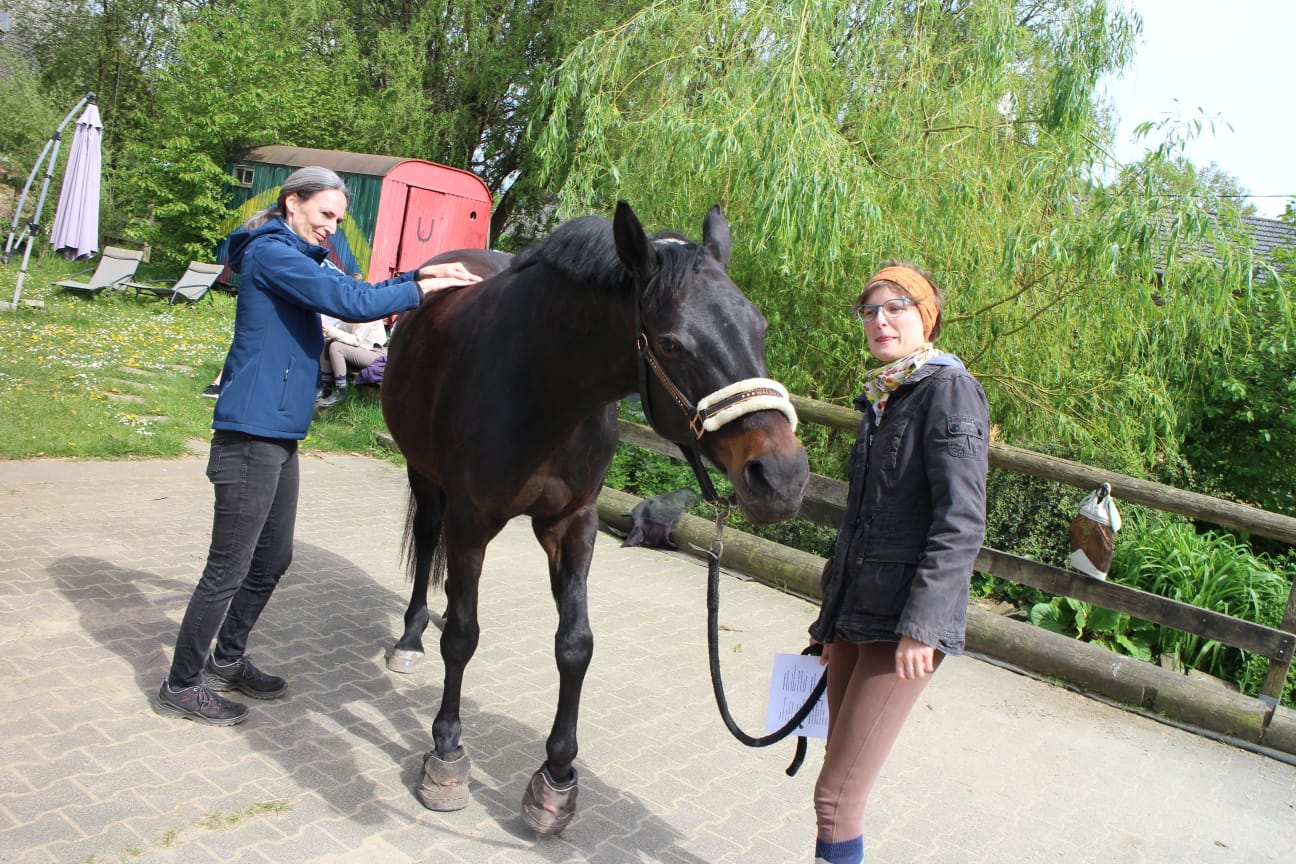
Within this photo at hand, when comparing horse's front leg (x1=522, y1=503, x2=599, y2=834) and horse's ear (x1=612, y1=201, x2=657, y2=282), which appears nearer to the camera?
horse's ear (x1=612, y1=201, x2=657, y2=282)

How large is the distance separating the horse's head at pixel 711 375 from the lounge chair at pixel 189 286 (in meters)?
14.6

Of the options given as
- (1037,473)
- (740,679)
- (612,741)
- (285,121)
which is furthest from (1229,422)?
(285,121)

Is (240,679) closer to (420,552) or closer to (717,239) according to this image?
(420,552)

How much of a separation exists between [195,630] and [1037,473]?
13.8 feet

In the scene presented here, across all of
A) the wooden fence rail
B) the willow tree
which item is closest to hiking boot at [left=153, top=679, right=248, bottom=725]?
the wooden fence rail

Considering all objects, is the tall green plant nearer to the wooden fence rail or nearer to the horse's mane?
the wooden fence rail

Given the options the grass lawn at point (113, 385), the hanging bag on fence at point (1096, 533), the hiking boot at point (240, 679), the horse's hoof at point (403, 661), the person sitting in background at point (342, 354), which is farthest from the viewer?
the person sitting in background at point (342, 354)

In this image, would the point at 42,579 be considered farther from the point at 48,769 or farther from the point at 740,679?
the point at 740,679

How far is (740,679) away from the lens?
413 centimetres

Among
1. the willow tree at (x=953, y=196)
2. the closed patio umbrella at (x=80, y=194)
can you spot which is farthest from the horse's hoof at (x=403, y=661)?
the closed patio umbrella at (x=80, y=194)

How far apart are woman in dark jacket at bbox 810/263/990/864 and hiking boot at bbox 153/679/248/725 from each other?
2.18m

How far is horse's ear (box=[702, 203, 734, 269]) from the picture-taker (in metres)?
2.36

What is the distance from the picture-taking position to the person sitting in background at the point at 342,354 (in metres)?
8.59

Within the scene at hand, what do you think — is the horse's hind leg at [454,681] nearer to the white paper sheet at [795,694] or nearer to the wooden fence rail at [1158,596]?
the white paper sheet at [795,694]
